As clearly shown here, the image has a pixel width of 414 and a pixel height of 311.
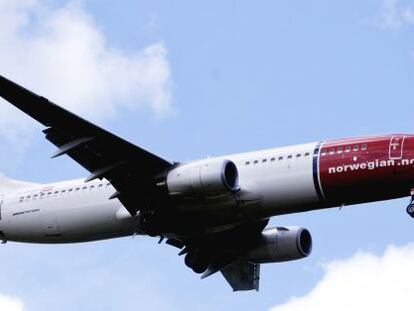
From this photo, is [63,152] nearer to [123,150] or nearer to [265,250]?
[123,150]

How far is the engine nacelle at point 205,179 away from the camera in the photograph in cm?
3706

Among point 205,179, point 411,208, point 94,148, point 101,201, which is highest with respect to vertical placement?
point 94,148

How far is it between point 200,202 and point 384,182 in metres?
6.24

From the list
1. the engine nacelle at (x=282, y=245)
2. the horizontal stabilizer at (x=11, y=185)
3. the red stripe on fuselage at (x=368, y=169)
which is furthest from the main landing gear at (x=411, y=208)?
the horizontal stabilizer at (x=11, y=185)

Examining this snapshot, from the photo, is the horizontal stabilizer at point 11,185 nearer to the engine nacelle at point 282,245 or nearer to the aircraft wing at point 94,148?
the aircraft wing at point 94,148

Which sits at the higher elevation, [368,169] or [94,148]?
[94,148]

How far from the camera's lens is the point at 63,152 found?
37.5m

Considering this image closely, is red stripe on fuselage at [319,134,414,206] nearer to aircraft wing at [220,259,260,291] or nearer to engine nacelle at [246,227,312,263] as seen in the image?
engine nacelle at [246,227,312,263]

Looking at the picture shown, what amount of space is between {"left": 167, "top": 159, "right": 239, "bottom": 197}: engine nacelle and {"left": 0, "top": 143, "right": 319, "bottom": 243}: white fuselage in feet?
3.09

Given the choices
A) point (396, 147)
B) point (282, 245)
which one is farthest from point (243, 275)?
point (396, 147)

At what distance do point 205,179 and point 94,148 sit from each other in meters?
4.07

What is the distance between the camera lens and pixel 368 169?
36.9m

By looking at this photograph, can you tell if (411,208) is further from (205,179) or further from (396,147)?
(205,179)

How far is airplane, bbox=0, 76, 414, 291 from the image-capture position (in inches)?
1457
